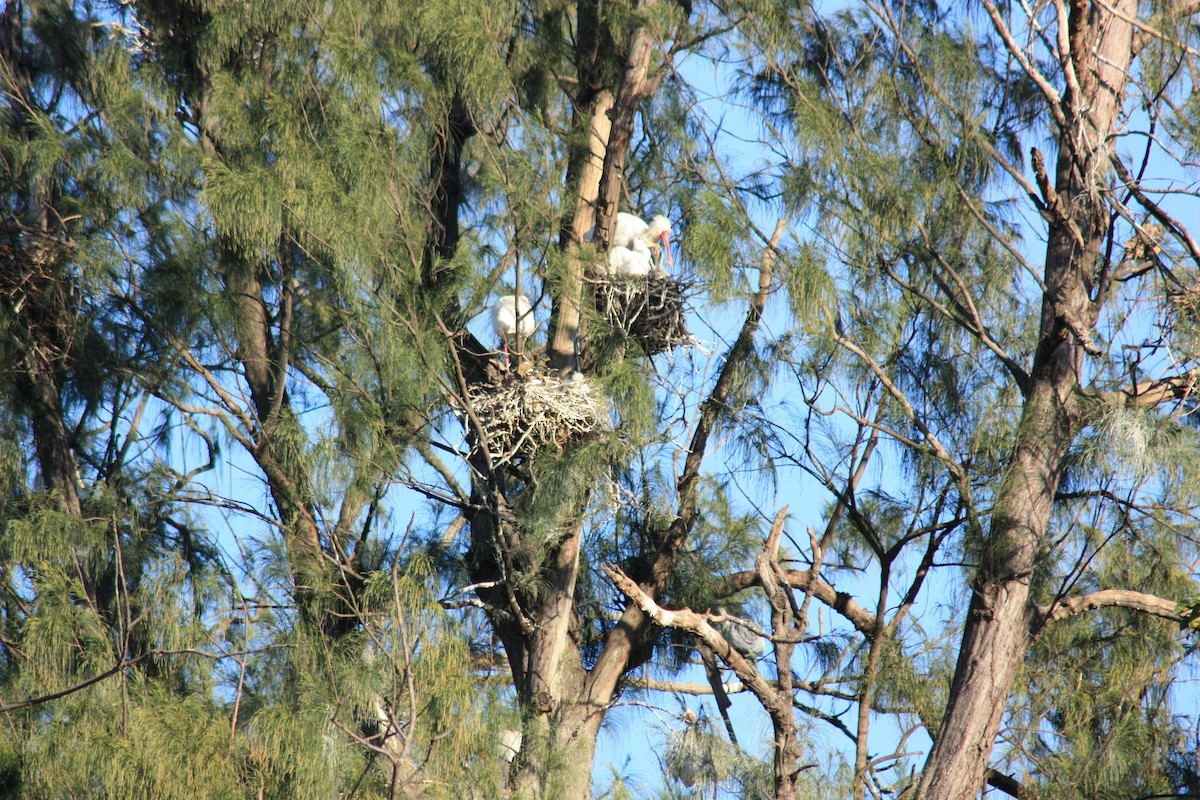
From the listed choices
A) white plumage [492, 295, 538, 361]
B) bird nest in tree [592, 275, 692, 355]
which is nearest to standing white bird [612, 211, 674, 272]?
bird nest in tree [592, 275, 692, 355]

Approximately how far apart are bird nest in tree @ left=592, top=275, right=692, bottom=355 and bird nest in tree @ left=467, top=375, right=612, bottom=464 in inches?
10.0

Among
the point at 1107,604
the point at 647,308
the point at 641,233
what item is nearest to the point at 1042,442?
the point at 1107,604

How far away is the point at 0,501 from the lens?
15.1 ft

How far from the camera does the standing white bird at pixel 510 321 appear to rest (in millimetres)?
4410

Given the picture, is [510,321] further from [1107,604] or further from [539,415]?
[1107,604]

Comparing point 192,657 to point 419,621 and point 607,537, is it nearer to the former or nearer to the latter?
point 419,621

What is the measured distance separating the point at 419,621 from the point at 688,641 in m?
1.26

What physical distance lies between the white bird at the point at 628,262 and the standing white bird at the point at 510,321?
0.28m

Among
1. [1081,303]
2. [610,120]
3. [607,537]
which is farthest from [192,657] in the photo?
[1081,303]

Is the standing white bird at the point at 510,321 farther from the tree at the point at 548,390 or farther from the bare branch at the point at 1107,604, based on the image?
the bare branch at the point at 1107,604

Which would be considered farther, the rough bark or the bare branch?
the bare branch

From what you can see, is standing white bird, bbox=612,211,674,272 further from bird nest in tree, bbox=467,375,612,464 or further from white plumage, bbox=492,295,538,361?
bird nest in tree, bbox=467,375,612,464

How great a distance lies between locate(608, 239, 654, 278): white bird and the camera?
4383 mm

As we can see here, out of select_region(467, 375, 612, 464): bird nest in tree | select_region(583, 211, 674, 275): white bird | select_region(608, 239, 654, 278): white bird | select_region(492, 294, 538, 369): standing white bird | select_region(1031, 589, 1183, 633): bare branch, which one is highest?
select_region(583, 211, 674, 275): white bird
